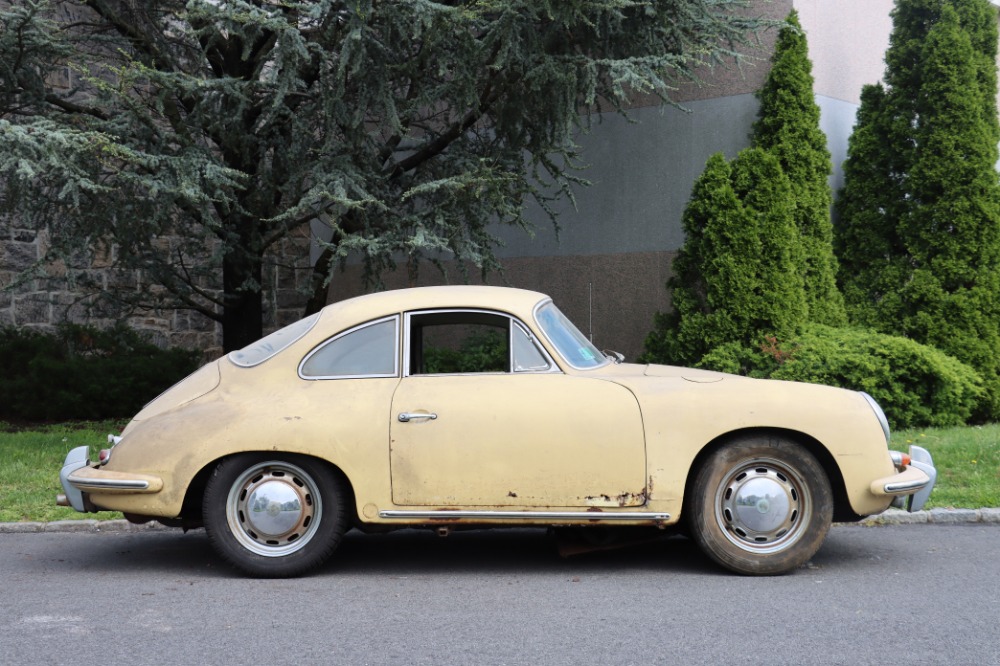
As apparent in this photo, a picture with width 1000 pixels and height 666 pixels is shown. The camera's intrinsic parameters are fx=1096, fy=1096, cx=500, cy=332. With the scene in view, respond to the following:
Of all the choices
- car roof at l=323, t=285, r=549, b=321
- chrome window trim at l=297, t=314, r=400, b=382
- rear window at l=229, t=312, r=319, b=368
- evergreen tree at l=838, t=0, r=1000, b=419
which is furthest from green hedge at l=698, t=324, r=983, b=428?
rear window at l=229, t=312, r=319, b=368

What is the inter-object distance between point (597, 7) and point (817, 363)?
13.3 feet

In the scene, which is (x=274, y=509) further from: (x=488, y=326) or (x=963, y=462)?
(x=963, y=462)

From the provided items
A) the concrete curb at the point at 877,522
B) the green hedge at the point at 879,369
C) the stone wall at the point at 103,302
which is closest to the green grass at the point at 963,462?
the concrete curb at the point at 877,522

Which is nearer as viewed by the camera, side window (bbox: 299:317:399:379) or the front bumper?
the front bumper

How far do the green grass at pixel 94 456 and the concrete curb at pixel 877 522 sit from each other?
142mm

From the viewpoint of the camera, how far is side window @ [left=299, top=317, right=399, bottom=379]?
247 inches

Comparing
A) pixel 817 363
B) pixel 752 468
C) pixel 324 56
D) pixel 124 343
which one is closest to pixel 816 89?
pixel 817 363

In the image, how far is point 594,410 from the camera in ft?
19.7

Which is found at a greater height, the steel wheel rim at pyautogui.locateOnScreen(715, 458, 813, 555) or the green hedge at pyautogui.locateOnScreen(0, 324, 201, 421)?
the green hedge at pyautogui.locateOnScreen(0, 324, 201, 421)

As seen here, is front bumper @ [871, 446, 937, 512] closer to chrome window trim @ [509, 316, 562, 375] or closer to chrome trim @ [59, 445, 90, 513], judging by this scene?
chrome window trim @ [509, 316, 562, 375]

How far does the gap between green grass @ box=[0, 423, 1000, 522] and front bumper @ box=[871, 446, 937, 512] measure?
162cm

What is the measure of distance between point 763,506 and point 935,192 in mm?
7901

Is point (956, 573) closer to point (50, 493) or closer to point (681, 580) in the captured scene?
point (681, 580)

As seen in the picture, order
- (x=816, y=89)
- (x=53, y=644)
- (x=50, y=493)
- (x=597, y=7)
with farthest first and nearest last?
(x=816, y=89)
(x=597, y=7)
(x=50, y=493)
(x=53, y=644)
